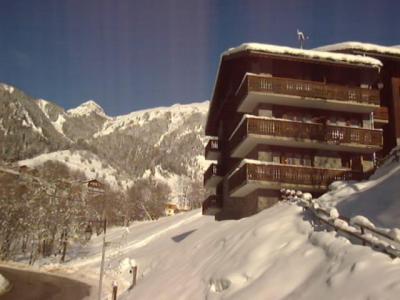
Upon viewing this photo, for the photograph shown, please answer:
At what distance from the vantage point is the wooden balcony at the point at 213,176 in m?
38.6

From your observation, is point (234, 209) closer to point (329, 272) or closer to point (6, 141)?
point (329, 272)

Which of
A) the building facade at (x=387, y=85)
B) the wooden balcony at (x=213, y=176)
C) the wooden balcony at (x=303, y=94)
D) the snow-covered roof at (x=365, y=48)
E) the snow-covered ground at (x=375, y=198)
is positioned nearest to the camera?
the snow-covered ground at (x=375, y=198)

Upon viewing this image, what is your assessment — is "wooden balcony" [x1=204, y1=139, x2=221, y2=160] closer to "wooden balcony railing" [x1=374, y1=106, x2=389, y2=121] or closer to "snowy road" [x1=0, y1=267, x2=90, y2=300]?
"wooden balcony railing" [x1=374, y1=106, x2=389, y2=121]

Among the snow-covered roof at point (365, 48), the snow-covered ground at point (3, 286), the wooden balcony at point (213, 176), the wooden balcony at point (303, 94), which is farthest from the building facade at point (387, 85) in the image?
the snow-covered ground at point (3, 286)

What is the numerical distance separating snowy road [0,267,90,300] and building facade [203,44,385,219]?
12377 millimetres

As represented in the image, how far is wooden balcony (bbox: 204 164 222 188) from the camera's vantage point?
38.6m

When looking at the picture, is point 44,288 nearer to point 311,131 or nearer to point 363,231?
point 311,131

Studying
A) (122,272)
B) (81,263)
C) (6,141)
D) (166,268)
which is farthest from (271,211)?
(6,141)

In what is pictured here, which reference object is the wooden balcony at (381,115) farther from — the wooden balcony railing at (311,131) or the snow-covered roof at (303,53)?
the wooden balcony railing at (311,131)

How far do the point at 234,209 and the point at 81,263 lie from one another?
26.1 m

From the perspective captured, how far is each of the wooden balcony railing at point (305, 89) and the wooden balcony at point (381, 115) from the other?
3.12 m

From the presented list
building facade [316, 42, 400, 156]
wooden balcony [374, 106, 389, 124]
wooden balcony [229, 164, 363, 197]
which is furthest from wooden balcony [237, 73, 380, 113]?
wooden balcony [229, 164, 363, 197]

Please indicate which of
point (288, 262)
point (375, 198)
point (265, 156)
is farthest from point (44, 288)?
point (288, 262)

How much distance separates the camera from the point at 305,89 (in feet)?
98.8
